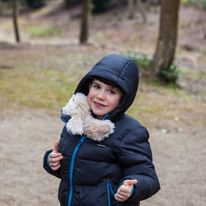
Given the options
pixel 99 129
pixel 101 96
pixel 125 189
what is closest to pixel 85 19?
pixel 101 96

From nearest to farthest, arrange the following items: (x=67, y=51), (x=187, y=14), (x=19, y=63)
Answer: (x=19, y=63) < (x=67, y=51) < (x=187, y=14)

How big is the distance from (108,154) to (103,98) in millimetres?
350

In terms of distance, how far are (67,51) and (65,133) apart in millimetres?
10203

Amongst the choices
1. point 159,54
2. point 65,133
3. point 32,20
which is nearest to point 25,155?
point 65,133

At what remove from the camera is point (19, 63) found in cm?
977

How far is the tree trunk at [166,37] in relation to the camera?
329 inches

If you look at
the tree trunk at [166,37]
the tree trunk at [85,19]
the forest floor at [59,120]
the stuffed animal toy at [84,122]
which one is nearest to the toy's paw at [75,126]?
the stuffed animal toy at [84,122]

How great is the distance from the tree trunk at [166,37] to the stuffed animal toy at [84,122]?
21.9ft

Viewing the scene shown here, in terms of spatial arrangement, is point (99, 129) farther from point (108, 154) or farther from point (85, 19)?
point (85, 19)

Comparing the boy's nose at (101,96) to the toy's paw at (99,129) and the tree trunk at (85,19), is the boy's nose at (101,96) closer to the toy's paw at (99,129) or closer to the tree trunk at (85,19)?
the toy's paw at (99,129)

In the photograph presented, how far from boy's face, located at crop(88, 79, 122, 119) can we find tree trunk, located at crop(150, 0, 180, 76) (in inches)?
263

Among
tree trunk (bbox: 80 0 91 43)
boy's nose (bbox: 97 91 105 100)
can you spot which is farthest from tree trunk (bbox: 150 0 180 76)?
boy's nose (bbox: 97 91 105 100)

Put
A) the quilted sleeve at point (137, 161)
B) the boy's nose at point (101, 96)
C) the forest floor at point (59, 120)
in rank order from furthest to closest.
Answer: the forest floor at point (59, 120) < the boy's nose at point (101, 96) < the quilted sleeve at point (137, 161)

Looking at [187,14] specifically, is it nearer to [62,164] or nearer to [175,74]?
[175,74]
